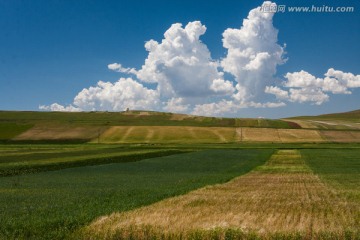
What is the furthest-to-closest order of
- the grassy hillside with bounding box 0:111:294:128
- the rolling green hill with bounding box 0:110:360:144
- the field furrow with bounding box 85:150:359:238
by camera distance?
the grassy hillside with bounding box 0:111:294:128 < the rolling green hill with bounding box 0:110:360:144 < the field furrow with bounding box 85:150:359:238

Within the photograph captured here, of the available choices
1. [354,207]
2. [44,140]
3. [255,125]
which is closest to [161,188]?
[354,207]

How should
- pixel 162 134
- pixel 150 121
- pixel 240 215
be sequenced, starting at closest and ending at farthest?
pixel 240 215, pixel 162 134, pixel 150 121

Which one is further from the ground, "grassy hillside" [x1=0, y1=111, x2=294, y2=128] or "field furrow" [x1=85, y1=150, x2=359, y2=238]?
"grassy hillside" [x1=0, y1=111, x2=294, y2=128]

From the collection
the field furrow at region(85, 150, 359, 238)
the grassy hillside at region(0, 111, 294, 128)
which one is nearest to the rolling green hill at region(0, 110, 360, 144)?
the grassy hillside at region(0, 111, 294, 128)

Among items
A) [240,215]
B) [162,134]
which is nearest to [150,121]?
[162,134]

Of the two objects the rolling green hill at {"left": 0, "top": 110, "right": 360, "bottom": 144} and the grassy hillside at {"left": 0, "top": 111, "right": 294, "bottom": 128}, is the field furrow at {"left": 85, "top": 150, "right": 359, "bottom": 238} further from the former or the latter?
the grassy hillside at {"left": 0, "top": 111, "right": 294, "bottom": 128}

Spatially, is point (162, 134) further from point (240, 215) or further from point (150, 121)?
point (240, 215)

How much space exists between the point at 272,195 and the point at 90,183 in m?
14.7

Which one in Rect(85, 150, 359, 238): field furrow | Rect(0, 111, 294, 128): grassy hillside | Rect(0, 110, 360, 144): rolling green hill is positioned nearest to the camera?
Rect(85, 150, 359, 238): field furrow

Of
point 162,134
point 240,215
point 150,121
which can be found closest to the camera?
point 240,215

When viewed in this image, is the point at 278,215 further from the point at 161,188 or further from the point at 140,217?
the point at 161,188

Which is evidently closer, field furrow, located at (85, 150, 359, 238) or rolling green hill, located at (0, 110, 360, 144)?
field furrow, located at (85, 150, 359, 238)

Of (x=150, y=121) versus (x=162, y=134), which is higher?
(x=150, y=121)

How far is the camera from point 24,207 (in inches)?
816
